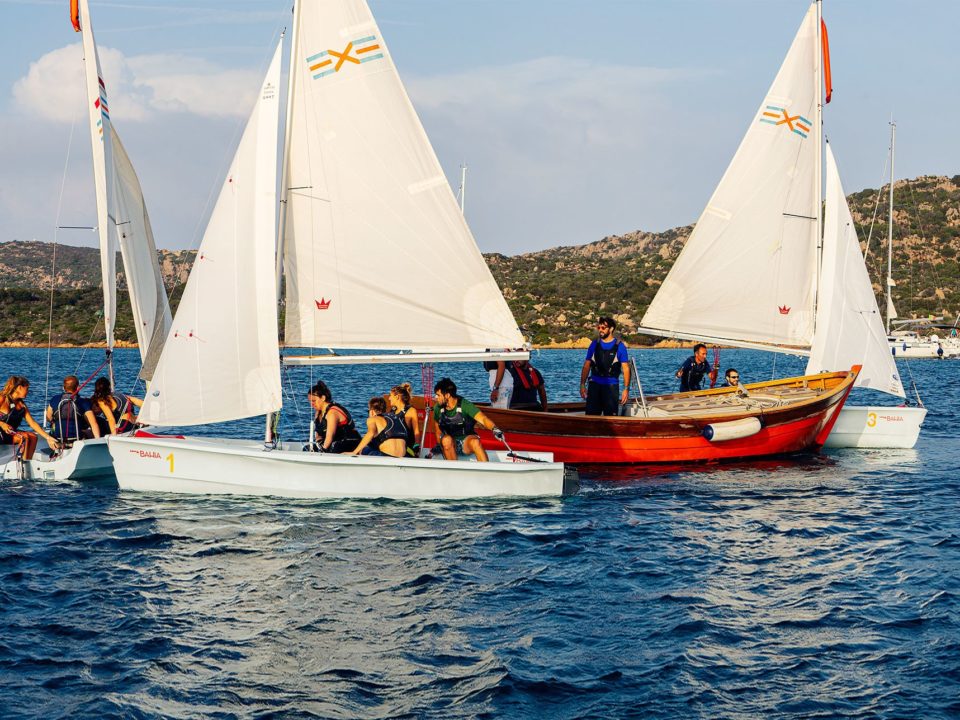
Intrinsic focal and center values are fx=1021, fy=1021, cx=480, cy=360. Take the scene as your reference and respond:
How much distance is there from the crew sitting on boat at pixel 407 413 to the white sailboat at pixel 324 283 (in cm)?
53

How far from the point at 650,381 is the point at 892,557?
3622cm

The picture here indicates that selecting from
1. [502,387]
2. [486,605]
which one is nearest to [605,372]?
[502,387]

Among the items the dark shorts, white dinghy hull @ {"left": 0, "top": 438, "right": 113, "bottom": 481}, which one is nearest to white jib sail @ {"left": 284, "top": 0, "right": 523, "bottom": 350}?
the dark shorts

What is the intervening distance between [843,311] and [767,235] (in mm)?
2356

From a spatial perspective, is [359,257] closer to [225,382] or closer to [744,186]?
[225,382]

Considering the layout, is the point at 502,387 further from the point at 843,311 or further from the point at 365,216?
the point at 843,311

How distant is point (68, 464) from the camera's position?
1806cm

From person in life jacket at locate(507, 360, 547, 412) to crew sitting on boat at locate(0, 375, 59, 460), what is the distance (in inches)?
349

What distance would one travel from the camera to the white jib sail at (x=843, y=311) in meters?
22.5

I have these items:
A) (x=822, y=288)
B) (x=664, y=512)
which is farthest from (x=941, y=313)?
(x=664, y=512)

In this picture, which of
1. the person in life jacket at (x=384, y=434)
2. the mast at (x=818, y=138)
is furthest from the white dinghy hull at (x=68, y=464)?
the mast at (x=818, y=138)

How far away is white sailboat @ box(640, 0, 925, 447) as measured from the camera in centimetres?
2244

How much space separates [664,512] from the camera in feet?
52.5

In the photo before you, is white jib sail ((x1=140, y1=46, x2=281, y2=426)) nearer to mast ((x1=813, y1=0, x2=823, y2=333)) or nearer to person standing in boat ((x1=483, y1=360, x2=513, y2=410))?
person standing in boat ((x1=483, y1=360, x2=513, y2=410))
